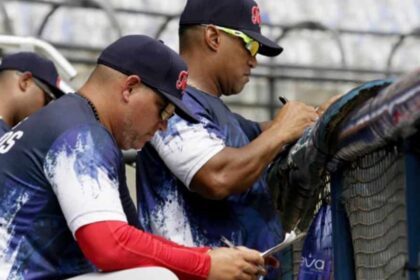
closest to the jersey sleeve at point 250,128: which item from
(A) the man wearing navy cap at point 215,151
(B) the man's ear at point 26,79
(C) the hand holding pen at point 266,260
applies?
(A) the man wearing navy cap at point 215,151

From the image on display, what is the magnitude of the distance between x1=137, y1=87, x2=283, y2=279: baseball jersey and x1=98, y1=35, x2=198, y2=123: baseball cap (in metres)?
0.41

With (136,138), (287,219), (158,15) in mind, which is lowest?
(287,219)

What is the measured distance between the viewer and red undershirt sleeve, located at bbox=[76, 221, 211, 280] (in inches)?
133

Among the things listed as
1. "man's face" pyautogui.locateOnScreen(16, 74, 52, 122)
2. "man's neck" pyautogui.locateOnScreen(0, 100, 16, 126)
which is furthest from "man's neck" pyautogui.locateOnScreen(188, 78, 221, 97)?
"man's face" pyautogui.locateOnScreen(16, 74, 52, 122)

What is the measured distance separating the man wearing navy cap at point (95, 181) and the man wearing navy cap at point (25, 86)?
2.51 meters

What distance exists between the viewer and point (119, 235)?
340cm

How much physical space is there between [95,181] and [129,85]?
0.37 meters

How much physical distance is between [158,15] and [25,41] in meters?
1.61

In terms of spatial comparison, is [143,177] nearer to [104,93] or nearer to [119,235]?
[104,93]

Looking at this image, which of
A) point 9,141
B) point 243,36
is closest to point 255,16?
point 243,36

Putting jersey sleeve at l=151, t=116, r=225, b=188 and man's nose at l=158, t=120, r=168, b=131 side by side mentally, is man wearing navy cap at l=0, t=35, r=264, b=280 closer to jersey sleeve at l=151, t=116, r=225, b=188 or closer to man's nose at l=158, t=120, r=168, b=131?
man's nose at l=158, t=120, r=168, b=131

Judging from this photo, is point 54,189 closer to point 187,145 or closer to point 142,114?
point 142,114

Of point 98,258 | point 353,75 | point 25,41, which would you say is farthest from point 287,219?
point 353,75

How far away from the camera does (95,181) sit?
135 inches
